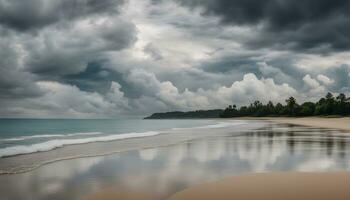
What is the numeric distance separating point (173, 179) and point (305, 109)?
167029 mm

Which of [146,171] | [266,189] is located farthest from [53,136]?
[266,189]

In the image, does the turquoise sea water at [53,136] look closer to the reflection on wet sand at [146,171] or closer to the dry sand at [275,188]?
the reflection on wet sand at [146,171]

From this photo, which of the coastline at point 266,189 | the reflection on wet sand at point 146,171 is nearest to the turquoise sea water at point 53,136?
the reflection on wet sand at point 146,171

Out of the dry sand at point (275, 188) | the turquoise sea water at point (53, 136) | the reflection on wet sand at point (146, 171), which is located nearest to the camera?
the dry sand at point (275, 188)

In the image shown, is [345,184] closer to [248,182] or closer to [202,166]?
[248,182]

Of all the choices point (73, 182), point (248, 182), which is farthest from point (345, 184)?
point (73, 182)

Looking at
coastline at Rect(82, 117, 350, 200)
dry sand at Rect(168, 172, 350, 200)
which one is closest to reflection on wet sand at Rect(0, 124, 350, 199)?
coastline at Rect(82, 117, 350, 200)

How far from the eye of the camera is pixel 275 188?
9562 mm

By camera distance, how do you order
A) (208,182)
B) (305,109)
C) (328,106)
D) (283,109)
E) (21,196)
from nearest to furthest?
(21,196) < (208,182) < (328,106) < (305,109) < (283,109)

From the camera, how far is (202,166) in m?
14.4

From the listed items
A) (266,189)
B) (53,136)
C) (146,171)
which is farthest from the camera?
(53,136)

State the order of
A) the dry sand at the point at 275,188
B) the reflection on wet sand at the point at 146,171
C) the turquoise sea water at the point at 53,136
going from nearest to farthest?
the dry sand at the point at 275,188 < the reflection on wet sand at the point at 146,171 < the turquoise sea water at the point at 53,136

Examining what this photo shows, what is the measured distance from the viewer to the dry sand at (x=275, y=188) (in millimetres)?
8686

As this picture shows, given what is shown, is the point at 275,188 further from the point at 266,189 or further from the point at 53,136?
the point at 53,136
